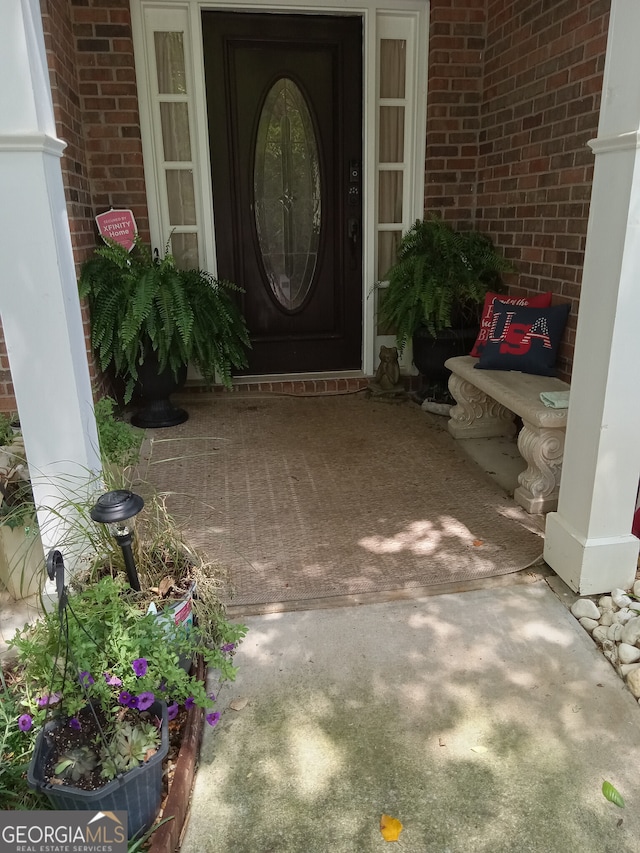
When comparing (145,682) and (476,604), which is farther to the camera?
(476,604)

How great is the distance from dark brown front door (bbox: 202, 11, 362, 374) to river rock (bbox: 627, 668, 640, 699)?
2.85 metres

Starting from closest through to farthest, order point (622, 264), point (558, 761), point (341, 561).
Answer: point (558, 761) → point (622, 264) → point (341, 561)

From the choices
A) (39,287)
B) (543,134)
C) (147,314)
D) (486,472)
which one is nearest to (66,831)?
(39,287)

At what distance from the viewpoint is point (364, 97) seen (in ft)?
12.3

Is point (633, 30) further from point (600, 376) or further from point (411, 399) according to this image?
point (411, 399)

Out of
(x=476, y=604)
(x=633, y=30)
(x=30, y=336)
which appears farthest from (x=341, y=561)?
(x=633, y=30)

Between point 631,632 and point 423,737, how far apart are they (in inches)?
27.1

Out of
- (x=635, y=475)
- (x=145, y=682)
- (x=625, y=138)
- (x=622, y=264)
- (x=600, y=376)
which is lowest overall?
(x=145, y=682)

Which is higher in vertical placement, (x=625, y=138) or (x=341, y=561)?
(x=625, y=138)

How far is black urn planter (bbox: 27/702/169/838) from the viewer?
1.17 m

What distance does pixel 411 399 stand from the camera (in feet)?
13.3

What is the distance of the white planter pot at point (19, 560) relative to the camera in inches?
78.2

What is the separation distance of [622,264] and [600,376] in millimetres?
316

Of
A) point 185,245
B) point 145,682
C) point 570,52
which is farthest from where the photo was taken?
point 185,245
